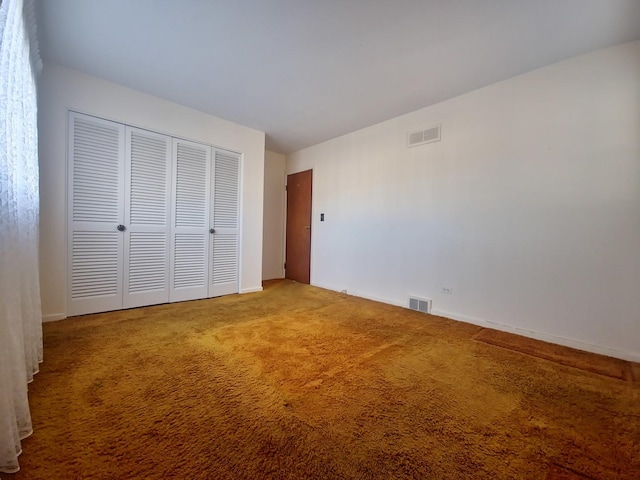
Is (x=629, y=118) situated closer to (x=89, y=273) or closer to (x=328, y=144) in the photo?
(x=328, y=144)

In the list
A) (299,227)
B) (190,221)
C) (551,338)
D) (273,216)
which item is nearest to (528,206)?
(551,338)

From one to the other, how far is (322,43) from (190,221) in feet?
8.23

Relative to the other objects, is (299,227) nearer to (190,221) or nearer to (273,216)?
(273,216)

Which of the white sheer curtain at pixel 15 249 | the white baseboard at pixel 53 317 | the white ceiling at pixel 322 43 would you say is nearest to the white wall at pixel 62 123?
the white baseboard at pixel 53 317

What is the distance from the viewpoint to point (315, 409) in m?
1.31

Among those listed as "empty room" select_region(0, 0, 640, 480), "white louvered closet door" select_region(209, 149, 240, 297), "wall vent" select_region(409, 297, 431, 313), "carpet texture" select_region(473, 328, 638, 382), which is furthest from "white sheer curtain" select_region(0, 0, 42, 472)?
"wall vent" select_region(409, 297, 431, 313)

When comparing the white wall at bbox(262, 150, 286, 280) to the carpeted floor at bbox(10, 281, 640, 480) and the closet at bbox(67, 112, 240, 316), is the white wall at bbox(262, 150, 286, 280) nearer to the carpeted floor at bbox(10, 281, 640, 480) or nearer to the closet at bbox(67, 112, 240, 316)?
the closet at bbox(67, 112, 240, 316)

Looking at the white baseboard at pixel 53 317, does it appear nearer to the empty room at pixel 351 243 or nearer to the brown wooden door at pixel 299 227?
the empty room at pixel 351 243

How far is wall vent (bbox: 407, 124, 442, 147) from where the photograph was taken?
9.70 feet

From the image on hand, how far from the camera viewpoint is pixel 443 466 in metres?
1.00

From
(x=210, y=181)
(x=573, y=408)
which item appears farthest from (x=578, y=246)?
(x=210, y=181)

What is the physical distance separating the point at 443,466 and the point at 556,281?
2066 millimetres

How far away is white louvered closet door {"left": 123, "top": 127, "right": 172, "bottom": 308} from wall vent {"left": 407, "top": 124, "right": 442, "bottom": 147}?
2981 millimetres

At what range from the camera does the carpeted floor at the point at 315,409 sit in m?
0.99
